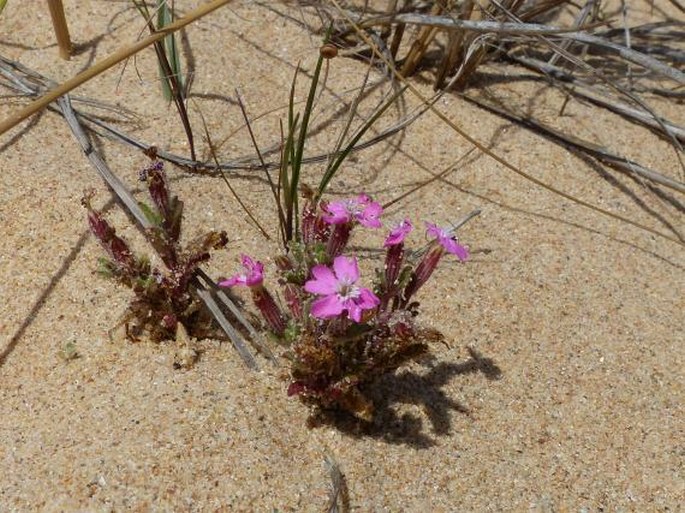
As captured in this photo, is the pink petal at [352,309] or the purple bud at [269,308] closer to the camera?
the pink petal at [352,309]

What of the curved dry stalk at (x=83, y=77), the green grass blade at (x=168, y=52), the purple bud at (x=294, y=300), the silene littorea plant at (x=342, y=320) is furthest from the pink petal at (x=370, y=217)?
the green grass blade at (x=168, y=52)

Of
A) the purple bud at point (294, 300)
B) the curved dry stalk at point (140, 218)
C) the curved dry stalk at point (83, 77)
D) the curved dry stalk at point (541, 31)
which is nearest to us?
the curved dry stalk at point (83, 77)

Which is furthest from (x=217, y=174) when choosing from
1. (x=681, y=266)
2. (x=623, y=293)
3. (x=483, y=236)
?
(x=681, y=266)

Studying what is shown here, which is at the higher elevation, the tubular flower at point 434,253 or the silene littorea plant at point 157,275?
the tubular flower at point 434,253

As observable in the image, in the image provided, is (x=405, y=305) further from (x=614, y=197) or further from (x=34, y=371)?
(x=614, y=197)

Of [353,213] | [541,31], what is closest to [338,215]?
[353,213]

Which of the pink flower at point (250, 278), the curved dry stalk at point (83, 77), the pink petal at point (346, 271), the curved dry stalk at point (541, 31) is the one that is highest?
the curved dry stalk at point (541, 31)

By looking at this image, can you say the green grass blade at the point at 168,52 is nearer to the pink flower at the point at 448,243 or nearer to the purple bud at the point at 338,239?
the purple bud at the point at 338,239

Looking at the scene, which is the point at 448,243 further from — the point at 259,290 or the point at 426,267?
the point at 259,290
